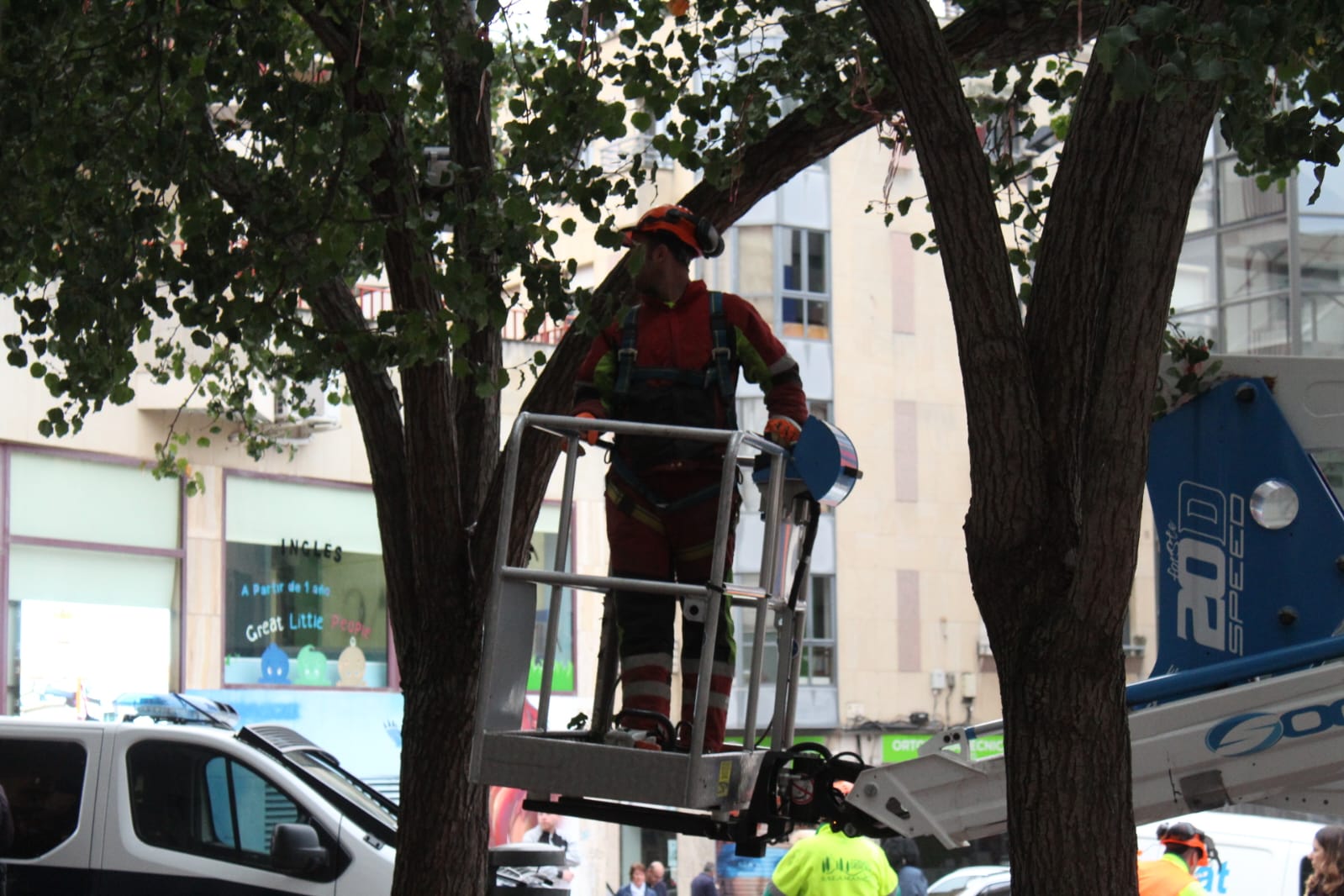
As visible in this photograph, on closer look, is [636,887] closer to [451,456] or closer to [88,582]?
[88,582]

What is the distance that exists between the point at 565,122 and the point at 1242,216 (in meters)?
14.3

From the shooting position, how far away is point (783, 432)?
580cm

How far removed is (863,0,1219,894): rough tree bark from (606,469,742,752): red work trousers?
898 mm

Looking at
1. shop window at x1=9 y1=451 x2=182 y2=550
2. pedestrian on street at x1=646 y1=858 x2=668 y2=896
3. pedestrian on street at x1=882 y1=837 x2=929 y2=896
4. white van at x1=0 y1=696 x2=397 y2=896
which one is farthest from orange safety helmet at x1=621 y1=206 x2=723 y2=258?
pedestrian on street at x1=646 y1=858 x2=668 y2=896

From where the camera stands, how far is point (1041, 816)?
5133 millimetres

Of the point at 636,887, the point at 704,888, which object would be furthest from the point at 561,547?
the point at 636,887

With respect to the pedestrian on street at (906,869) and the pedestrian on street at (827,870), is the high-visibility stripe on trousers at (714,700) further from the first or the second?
the pedestrian on street at (906,869)

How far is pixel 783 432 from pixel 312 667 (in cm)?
1687

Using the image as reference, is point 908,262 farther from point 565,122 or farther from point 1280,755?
point 1280,755

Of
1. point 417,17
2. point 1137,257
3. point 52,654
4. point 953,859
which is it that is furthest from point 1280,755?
point 953,859

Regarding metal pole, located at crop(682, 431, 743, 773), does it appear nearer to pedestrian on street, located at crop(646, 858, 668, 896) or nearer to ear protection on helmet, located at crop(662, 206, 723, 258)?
ear protection on helmet, located at crop(662, 206, 723, 258)

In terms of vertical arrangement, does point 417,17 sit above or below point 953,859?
above

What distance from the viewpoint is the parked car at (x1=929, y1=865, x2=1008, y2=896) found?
14.0 metres

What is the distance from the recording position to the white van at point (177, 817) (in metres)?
8.74
